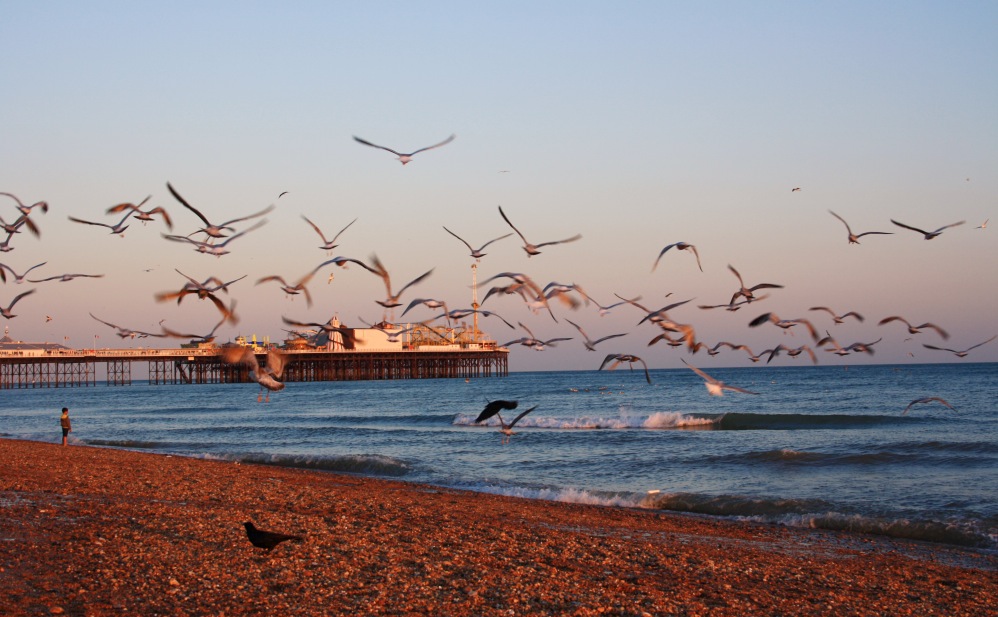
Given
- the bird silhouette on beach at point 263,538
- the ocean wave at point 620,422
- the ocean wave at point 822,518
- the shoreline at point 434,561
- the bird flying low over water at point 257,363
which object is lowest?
the ocean wave at point 620,422

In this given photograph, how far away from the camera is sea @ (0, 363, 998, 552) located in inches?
627

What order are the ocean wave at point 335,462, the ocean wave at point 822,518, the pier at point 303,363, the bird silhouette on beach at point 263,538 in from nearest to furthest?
1. the bird silhouette on beach at point 263,538
2. the ocean wave at point 822,518
3. the ocean wave at point 335,462
4. the pier at point 303,363

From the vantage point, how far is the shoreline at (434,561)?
8.03 m

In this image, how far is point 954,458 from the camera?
22.6 metres

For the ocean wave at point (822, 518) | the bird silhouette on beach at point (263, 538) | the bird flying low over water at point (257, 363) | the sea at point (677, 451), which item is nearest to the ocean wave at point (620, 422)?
the sea at point (677, 451)

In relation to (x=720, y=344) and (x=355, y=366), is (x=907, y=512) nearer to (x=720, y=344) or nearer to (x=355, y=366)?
(x=720, y=344)

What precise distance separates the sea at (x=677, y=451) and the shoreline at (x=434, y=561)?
5.70 feet

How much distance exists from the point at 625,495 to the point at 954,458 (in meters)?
10.7

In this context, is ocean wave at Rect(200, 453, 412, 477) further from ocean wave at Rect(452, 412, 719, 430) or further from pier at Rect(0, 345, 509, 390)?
pier at Rect(0, 345, 509, 390)

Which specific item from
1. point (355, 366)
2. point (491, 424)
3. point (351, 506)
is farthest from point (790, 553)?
point (355, 366)

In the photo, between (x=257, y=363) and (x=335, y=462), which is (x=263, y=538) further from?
(x=335, y=462)

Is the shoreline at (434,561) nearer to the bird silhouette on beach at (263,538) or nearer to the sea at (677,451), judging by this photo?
the bird silhouette on beach at (263,538)

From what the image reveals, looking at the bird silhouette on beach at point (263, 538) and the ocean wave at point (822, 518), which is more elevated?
the bird silhouette on beach at point (263, 538)

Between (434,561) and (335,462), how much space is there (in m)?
14.5
